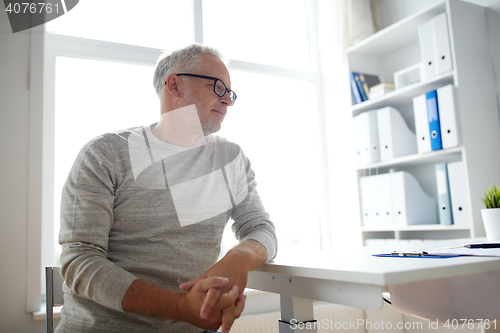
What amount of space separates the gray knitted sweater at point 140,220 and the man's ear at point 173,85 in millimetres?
146

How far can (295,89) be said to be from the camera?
8.89 feet

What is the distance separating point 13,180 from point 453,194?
1.96 meters

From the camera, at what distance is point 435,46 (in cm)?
187

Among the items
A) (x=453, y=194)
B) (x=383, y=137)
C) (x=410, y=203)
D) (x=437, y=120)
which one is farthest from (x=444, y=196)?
(x=383, y=137)

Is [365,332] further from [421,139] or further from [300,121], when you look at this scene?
[300,121]

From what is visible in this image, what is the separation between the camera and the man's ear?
1238 mm

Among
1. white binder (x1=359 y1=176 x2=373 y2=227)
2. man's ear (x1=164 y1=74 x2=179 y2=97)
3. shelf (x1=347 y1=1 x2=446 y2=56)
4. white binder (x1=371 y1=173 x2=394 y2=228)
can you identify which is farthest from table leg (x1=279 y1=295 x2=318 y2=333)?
shelf (x1=347 y1=1 x2=446 y2=56)

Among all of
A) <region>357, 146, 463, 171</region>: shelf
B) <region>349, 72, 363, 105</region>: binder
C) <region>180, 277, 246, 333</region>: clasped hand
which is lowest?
<region>180, 277, 246, 333</region>: clasped hand

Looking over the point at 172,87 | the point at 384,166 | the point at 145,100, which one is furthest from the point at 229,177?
the point at 384,166

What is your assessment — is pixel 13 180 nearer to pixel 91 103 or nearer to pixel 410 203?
pixel 91 103

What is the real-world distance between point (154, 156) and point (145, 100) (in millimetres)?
1082

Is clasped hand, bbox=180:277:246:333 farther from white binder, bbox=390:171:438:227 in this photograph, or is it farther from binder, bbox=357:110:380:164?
binder, bbox=357:110:380:164

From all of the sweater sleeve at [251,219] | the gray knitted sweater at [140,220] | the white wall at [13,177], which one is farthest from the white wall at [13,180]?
the sweater sleeve at [251,219]

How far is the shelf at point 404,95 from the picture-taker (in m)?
1.86
